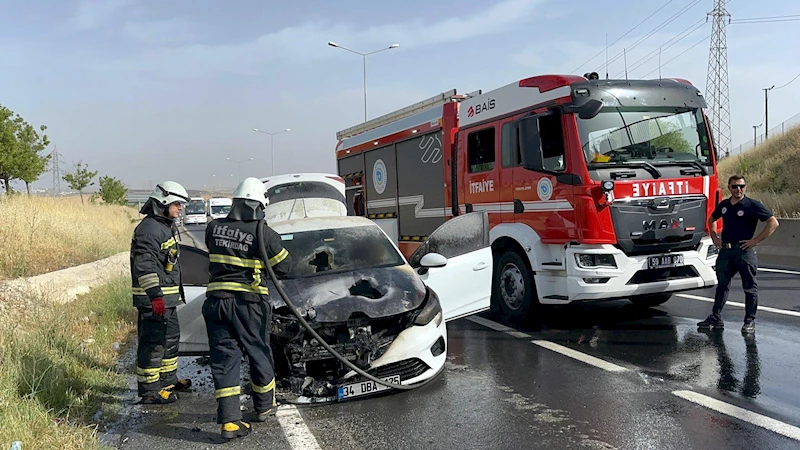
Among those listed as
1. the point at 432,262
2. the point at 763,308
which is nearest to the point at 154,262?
the point at 432,262

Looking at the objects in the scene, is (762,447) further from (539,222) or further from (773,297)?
(773,297)

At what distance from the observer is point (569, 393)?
496cm

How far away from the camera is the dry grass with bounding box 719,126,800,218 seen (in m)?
18.0

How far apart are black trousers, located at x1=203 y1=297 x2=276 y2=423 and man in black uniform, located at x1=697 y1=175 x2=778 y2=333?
4.97 m

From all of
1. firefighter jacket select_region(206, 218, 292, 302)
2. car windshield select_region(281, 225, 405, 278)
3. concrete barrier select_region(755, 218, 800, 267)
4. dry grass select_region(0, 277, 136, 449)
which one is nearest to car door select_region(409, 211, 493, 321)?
car windshield select_region(281, 225, 405, 278)

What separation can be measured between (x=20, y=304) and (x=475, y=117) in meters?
6.04

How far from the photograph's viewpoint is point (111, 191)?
4594 centimetres

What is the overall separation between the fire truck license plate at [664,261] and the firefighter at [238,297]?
4.24 meters

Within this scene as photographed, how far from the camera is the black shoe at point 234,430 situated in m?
4.29

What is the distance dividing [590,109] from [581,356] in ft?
8.71

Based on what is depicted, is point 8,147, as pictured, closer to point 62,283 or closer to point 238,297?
point 62,283

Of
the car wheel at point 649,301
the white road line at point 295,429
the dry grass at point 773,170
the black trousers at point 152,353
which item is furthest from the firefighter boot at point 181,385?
the dry grass at point 773,170

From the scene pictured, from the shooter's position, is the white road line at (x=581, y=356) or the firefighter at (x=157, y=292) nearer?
the firefighter at (x=157, y=292)

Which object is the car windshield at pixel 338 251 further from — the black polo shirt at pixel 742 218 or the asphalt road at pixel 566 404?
the black polo shirt at pixel 742 218
